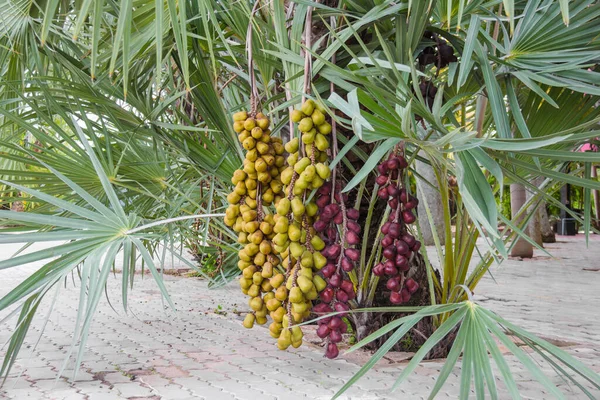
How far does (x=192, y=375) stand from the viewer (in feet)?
8.99

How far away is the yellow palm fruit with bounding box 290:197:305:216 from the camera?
5.74 feet

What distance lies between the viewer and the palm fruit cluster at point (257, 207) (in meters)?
1.85

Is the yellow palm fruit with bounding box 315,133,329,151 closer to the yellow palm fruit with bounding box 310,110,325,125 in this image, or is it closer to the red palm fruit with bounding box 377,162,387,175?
the yellow palm fruit with bounding box 310,110,325,125

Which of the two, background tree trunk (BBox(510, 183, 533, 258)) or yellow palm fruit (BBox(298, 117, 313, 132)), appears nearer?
yellow palm fruit (BBox(298, 117, 313, 132))

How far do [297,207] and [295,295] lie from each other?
0.24 meters

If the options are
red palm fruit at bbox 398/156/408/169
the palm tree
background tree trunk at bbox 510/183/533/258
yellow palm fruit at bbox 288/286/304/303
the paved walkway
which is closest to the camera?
the palm tree

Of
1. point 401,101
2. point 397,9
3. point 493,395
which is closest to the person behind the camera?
point 493,395

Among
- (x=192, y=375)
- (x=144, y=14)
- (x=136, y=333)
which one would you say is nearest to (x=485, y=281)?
(x=136, y=333)

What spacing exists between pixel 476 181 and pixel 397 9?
0.68 metres

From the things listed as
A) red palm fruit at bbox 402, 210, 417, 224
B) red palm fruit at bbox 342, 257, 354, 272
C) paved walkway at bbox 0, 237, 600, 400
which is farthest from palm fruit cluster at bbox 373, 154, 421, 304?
paved walkway at bbox 0, 237, 600, 400

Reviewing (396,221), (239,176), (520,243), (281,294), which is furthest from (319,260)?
(520,243)

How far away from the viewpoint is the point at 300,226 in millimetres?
1808

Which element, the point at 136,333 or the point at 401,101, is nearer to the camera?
the point at 401,101

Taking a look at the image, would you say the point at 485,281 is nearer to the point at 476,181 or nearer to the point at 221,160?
the point at 221,160
